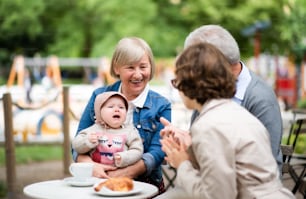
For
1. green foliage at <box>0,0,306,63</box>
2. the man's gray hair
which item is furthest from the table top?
green foliage at <box>0,0,306,63</box>

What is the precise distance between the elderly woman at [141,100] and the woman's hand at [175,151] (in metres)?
0.67

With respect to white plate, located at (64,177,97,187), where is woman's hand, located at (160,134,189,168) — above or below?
above

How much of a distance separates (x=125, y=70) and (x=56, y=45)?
2397cm

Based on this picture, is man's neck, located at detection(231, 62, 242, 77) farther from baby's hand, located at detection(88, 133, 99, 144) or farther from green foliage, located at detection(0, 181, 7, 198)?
green foliage, located at detection(0, 181, 7, 198)

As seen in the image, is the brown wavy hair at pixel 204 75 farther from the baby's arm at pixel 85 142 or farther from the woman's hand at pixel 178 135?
the baby's arm at pixel 85 142

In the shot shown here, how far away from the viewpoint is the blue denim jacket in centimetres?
377

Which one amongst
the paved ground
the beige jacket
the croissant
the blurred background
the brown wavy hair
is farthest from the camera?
the blurred background

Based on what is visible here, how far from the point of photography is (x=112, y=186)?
121 inches

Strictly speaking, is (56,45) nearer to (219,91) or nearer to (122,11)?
(122,11)

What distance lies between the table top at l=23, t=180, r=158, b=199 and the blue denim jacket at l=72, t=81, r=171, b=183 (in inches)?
19.9

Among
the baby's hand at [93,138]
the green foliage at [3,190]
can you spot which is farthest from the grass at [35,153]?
the baby's hand at [93,138]

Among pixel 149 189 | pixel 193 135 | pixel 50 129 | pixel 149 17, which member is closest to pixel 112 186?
pixel 149 189

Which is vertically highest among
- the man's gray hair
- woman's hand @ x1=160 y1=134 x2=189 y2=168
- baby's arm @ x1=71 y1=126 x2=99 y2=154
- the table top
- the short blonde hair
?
the man's gray hair

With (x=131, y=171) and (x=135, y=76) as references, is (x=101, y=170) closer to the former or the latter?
(x=131, y=171)
